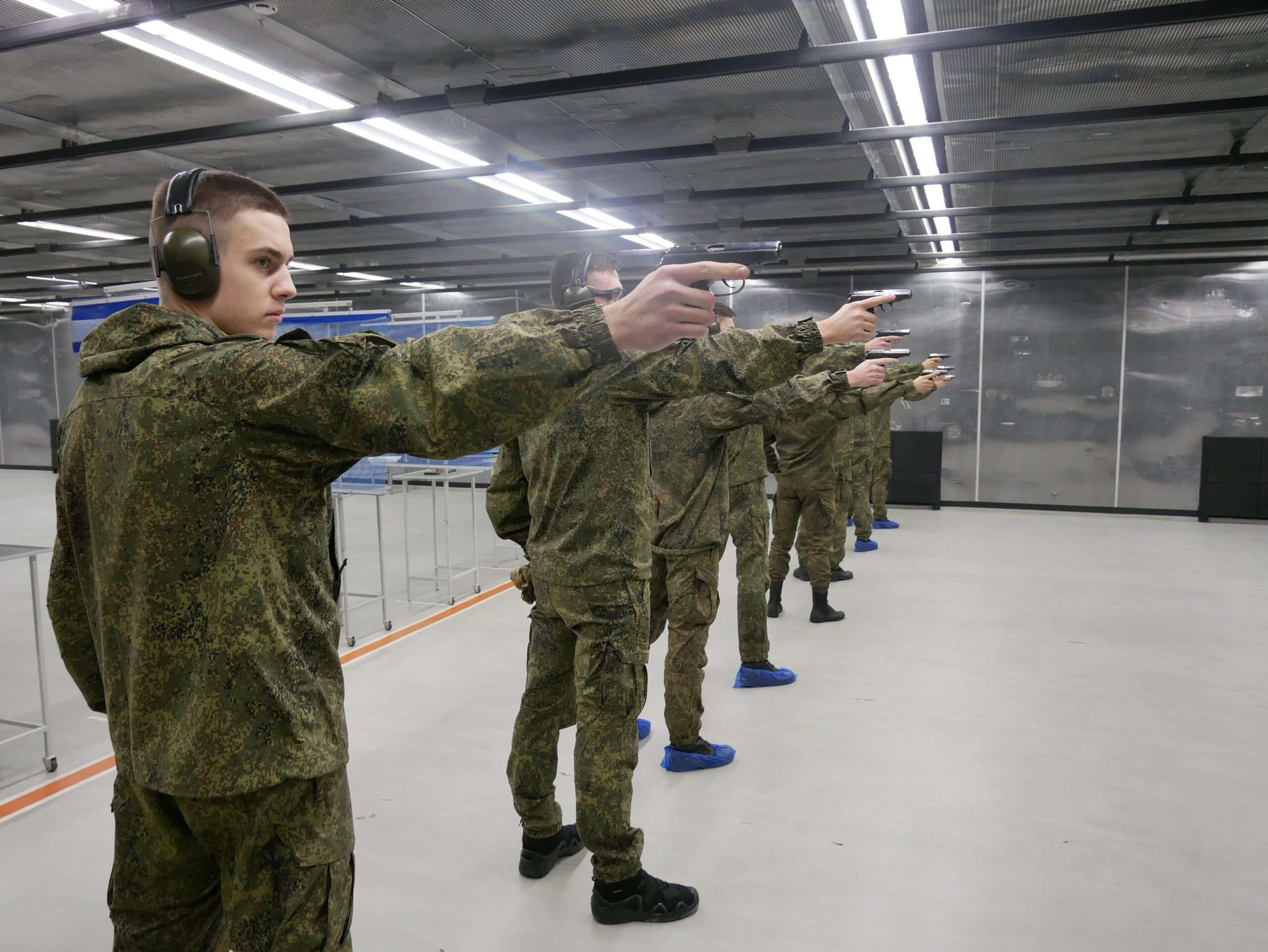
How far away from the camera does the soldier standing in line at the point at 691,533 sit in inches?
126

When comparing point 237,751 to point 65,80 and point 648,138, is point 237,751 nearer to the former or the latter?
point 65,80

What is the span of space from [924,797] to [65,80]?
5.47 meters

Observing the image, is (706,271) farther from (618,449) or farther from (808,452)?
(808,452)

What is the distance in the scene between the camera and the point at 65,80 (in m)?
4.28

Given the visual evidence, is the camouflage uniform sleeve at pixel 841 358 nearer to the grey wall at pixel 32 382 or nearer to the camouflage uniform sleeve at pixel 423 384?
the camouflage uniform sleeve at pixel 423 384

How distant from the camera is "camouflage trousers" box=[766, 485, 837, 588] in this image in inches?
206

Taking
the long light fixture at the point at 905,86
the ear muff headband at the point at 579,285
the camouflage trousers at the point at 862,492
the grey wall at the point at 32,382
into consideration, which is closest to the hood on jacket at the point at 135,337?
the ear muff headband at the point at 579,285

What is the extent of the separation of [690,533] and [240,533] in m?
2.27

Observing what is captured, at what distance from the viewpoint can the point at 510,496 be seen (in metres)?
2.57

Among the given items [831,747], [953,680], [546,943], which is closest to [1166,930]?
[831,747]

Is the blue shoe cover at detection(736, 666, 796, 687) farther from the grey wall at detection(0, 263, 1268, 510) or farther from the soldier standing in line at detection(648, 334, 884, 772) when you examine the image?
the grey wall at detection(0, 263, 1268, 510)

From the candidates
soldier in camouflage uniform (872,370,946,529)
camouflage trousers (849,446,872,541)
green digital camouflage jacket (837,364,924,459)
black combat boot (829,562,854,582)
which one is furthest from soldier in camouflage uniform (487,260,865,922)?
soldier in camouflage uniform (872,370,946,529)

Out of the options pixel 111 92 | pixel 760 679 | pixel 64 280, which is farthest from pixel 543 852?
pixel 64 280

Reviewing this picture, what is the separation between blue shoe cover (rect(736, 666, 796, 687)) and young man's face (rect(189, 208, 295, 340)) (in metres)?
3.43
